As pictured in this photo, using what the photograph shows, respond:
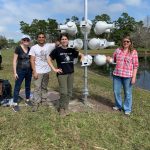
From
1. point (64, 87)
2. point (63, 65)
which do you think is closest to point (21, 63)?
point (63, 65)

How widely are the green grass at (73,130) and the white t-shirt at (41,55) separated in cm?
86

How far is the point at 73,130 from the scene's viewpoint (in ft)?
19.9

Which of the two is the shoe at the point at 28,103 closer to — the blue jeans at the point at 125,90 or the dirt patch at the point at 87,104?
the dirt patch at the point at 87,104

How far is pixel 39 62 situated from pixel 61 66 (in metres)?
0.54

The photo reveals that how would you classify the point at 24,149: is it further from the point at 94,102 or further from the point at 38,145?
the point at 94,102

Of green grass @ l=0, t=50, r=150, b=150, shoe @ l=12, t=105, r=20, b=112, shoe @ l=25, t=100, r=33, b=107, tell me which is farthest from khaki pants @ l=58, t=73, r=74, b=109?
shoe @ l=25, t=100, r=33, b=107

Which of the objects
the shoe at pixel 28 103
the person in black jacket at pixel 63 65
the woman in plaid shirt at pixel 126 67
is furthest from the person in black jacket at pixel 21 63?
the woman in plaid shirt at pixel 126 67

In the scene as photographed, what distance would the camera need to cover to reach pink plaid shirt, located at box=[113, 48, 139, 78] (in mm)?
7230

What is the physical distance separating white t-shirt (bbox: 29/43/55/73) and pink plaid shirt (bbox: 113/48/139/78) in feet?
4.62

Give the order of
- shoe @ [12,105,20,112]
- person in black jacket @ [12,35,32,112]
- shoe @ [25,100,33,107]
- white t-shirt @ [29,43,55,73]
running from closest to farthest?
white t-shirt @ [29,43,55,73] < shoe @ [12,105,20,112] < person in black jacket @ [12,35,32,112] < shoe @ [25,100,33,107]

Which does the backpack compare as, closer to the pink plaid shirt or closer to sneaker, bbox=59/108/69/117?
sneaker, bbox=59/108/69/117

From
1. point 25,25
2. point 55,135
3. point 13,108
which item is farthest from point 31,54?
point 25,25

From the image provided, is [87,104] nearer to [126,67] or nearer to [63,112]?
[63,112]

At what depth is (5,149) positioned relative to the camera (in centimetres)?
517
